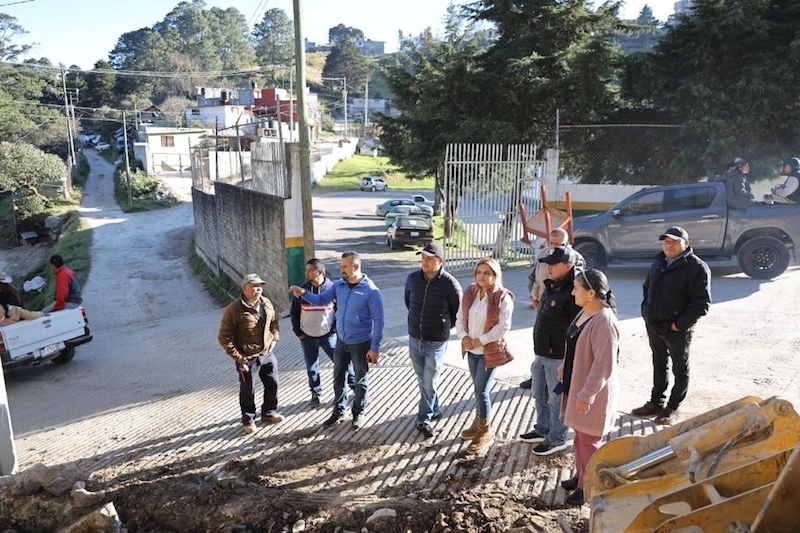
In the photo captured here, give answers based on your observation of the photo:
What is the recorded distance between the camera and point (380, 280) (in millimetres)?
13703

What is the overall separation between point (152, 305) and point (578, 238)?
10.9 meters

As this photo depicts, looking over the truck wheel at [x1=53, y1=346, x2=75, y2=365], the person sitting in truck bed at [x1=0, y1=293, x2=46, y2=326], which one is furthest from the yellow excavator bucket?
the truck wheel at [x1=53, y1=346, x2=75, y2=365]

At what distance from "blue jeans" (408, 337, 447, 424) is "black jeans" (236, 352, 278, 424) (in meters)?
1.48

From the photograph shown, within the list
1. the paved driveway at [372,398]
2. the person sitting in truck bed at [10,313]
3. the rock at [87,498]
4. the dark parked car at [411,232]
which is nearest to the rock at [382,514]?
the paved driveway at [372,398]

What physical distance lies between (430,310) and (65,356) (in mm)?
7093

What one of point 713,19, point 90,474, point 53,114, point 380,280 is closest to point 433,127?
point 380,280

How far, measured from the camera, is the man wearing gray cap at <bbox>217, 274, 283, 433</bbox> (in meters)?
5.85

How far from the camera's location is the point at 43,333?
9.16 m

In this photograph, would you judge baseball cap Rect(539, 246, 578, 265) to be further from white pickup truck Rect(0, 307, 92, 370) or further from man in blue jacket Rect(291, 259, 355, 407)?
white pickup truck Rect(0, 307, 92, 370)

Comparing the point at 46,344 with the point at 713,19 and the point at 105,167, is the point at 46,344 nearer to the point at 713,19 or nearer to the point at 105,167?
the point at 713,19


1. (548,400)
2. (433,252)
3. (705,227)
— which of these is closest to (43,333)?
(433,252)

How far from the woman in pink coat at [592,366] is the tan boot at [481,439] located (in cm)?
102

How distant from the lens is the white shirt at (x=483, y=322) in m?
5.07

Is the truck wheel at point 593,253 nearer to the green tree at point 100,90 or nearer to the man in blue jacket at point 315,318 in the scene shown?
the man in blue jacket at point 315,318
